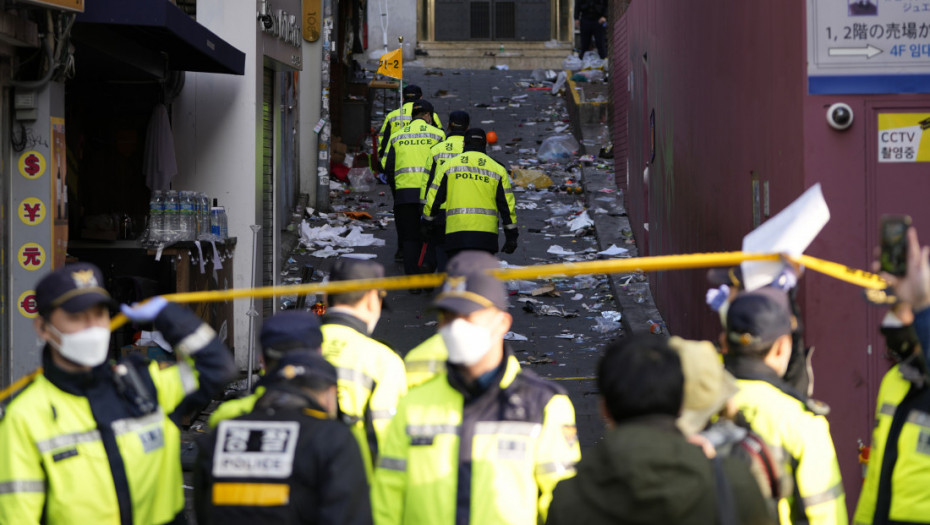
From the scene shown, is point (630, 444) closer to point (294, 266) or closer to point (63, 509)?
point (63, 509)

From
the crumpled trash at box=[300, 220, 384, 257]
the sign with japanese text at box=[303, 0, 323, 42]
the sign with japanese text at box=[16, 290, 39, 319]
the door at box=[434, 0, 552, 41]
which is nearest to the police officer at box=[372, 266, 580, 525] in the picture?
the sign with japanese text at box=[16, 290, 39, 319]

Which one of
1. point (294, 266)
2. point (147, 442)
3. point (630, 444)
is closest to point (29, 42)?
point (147, 442)

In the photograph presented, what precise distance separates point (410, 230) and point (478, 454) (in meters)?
9.88

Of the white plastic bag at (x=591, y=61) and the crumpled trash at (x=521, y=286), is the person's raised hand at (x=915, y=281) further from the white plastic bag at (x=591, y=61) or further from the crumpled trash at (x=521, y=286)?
the white plastic bag at (x=591, y=61)

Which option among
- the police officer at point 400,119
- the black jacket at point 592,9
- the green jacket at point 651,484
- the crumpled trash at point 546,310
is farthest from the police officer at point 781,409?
the black jacket at point 592,9

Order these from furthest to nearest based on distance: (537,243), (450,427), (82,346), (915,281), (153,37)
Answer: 1. (537,243)
2. (153,37)
3. (82,346)
4. (450,427)
5. (915,281)

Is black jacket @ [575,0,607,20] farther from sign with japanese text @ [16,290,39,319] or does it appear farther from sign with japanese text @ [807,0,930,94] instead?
sign with japanese text @ [807,0,930,94]

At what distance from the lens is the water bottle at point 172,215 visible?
10070 millimetres

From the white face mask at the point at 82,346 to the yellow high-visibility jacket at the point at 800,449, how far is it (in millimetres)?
2133

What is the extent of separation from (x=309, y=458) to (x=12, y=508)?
1.14m

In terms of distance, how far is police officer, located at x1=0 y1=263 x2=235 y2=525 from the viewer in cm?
402

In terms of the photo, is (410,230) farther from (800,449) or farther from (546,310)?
(800,449)

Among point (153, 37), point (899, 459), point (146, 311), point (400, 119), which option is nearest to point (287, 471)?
point (146, 311)

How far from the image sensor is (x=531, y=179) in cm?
1920
